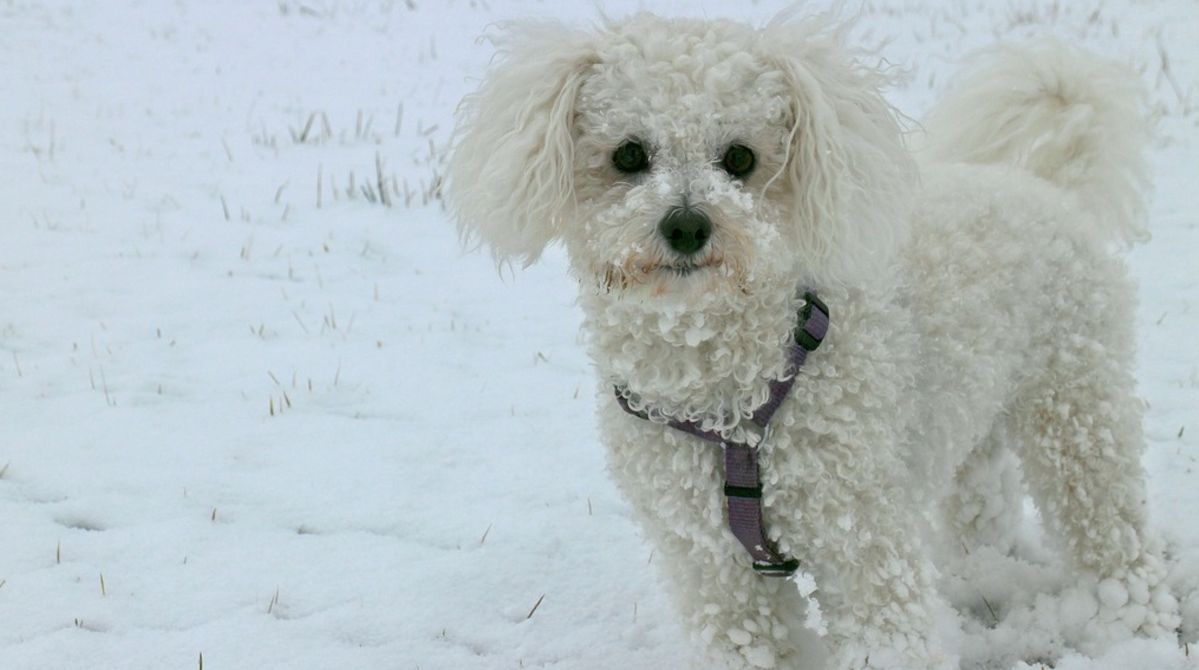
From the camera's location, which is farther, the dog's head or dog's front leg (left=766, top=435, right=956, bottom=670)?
dog's front leg (left=766, top=435, right=956, bottom=670)

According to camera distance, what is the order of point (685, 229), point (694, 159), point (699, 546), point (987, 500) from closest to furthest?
point (685, 229), point (694, 159), point (699, 546), point (987, 500)

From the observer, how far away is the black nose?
2.60 metres

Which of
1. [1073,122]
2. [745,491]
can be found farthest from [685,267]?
[1073,122]

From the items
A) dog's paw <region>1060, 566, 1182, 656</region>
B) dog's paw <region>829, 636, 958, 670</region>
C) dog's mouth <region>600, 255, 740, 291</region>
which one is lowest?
dog's paw <region>1060, 566, 1182, 656</region>

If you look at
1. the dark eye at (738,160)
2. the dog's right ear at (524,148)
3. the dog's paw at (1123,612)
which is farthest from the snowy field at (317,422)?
the dark eye at (738,160)

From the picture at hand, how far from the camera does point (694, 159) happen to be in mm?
2736

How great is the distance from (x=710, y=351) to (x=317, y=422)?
2523 millimetres

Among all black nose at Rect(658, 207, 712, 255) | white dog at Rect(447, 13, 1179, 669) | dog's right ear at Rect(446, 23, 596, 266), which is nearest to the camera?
black nose at Rect(658, 207, 712, 255)

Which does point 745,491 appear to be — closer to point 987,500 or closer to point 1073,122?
point 987,500

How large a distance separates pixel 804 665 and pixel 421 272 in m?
4.06

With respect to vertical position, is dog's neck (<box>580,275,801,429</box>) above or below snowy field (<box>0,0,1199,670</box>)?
above

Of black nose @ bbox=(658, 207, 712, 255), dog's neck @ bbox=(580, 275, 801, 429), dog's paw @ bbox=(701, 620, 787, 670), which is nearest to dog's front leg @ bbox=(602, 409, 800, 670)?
dog's paw @ bbox=(701, 620, 787, 670)

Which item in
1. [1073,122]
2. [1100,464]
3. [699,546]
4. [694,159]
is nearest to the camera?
[694,159]

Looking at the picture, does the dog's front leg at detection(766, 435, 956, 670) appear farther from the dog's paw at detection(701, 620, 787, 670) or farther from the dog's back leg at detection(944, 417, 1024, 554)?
the dog's back leg at detection(944, 417, 1024, 554)
